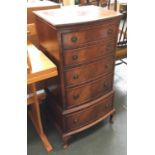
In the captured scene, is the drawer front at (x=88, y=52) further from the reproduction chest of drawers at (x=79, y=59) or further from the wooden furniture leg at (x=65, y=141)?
the wooden furniture leg at (x=65, y=141)

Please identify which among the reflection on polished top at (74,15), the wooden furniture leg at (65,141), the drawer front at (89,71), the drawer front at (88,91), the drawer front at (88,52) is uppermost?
the reflection on polished top at (74,15)

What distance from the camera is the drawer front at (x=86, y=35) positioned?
1327 millimetres

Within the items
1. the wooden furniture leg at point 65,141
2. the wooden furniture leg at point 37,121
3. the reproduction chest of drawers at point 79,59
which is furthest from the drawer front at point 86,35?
the wooden furniture leg at point 65,141

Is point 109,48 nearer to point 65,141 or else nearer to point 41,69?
point 41,69

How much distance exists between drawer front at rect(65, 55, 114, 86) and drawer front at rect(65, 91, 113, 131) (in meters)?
0.29

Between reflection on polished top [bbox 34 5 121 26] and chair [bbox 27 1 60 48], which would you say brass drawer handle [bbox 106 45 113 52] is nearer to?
reflection on polished top [bbox 34 5 121 26]

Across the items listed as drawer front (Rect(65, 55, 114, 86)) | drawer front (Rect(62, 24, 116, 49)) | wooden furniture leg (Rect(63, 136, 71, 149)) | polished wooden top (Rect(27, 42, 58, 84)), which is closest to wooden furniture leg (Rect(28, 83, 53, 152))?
wooden furniture leg (Rect(63, 136, 71, 149))

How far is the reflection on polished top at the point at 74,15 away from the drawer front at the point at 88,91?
0.53 m

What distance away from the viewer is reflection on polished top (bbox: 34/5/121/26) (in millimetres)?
1326
